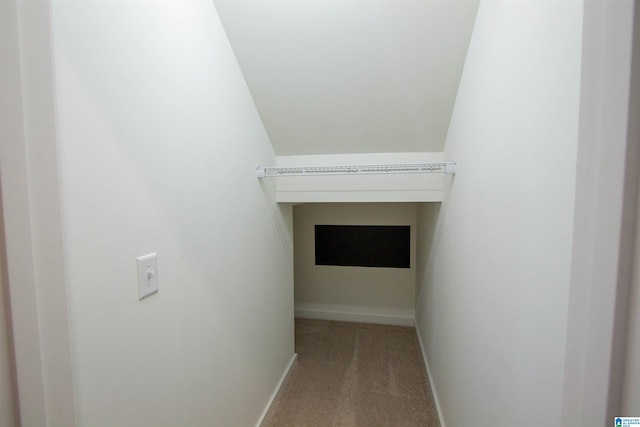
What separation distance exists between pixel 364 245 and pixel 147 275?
2632mm

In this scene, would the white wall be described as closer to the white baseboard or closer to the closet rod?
the closet rod

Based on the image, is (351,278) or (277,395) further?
(351,278)

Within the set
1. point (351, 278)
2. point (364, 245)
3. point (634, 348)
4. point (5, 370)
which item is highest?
point (634, 348)

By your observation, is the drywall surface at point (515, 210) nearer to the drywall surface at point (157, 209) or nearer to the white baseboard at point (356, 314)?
the drywall surface at point (157, 209)

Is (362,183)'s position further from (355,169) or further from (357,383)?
(357,383)

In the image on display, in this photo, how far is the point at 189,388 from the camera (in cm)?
102

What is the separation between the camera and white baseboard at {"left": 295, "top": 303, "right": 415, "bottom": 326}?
3.14 meters

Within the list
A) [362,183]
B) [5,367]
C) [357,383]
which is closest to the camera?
[5,367]

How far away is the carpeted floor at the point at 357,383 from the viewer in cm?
177

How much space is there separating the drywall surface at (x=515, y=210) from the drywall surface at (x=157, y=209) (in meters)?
1.06

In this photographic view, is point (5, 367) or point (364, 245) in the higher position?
point (5, 367)

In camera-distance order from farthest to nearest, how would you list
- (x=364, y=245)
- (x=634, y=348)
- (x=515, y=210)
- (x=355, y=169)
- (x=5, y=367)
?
(x=364, y=245) → (x=355, y=169) → (x=515, y=210) → (x=5, y=367) → (x=634, y=348)

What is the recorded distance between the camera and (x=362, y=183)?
1820 millimetres

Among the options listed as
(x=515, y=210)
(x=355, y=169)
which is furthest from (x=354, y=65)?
(x=515, y=210)
